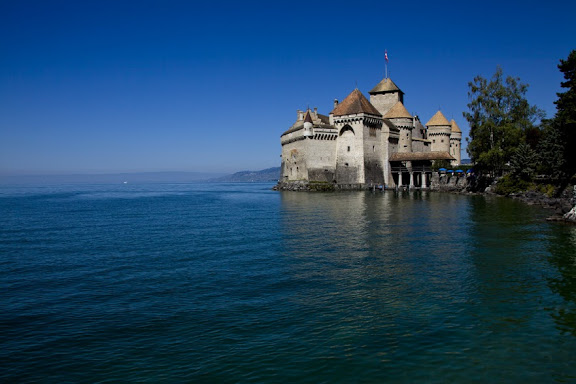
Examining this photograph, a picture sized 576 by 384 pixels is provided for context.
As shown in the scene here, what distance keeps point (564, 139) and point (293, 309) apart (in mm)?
39254

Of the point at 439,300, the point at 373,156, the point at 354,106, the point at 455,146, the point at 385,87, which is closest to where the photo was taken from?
the point at 439,300

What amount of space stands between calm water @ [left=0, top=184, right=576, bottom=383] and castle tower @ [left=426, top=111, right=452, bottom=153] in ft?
204

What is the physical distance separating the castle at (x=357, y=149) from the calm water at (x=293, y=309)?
47.0 metres

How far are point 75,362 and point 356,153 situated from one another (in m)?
63.3

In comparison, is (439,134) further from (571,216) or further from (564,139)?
(571,216)

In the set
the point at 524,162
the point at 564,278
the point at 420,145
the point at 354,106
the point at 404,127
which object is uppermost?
the point at 354,106

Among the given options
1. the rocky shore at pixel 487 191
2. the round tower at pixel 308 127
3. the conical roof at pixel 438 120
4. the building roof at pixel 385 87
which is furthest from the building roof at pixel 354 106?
the conical roof at pixel 438 120

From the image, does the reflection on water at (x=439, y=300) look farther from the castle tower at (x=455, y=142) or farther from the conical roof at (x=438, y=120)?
the castle tower at (x=455, y=142)

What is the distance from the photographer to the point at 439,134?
82750 mm

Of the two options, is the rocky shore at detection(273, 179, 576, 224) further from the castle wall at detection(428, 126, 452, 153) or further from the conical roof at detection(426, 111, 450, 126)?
the conical roof at detection(426, 111, 450, 126)

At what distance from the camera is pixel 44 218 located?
36469mm

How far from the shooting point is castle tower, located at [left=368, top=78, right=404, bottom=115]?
260ft

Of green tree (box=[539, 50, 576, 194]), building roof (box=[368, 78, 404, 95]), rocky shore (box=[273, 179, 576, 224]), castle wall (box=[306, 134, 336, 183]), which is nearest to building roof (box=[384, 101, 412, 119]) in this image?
building roof (box=[368, 78, 404, 95])

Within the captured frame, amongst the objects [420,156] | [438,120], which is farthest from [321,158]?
[438,120]
